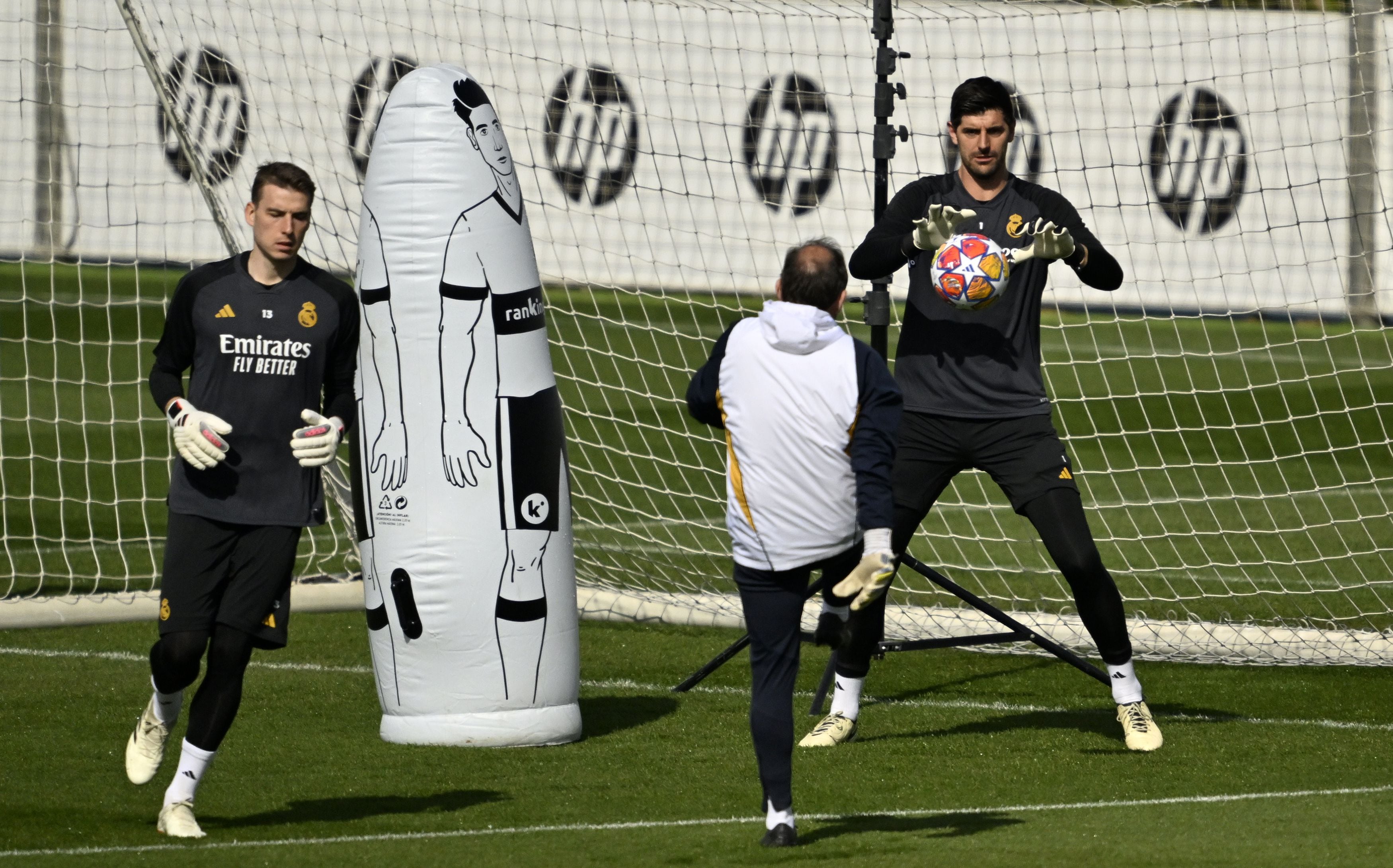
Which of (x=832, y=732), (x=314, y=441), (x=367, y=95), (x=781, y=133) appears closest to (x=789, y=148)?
(x=781, y=133)

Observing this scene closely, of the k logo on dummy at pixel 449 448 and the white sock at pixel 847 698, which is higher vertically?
the k logo on dummy at pixel 449 448

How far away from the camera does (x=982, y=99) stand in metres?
6.15

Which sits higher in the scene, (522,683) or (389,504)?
(389,504)

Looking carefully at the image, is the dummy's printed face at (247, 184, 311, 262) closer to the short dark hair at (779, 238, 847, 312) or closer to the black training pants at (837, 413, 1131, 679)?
the short dark hair at (779, 238, 847, 312)

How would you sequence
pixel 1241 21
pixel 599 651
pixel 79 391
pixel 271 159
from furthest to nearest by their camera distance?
pixel 1241 21
pixel 79 391
pixel 271 159
pixel 599 651

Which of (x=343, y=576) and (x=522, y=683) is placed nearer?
(x=522, y=683)

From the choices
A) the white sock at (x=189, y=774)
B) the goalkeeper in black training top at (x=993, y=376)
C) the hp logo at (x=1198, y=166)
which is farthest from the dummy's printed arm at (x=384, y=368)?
the hp logo at (x=1198, y=166)

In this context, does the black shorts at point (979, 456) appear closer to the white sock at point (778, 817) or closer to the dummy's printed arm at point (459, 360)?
the dummy's printed arm at point (459, 360)

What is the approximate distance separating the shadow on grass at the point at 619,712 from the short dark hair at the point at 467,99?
2.26 m

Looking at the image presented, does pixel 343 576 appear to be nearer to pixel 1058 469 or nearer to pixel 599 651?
pixel 599 651

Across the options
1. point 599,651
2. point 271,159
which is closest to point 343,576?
point 599,651

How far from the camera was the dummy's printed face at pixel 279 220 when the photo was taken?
525cm

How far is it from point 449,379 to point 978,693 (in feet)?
8.46

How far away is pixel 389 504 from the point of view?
6.50m
